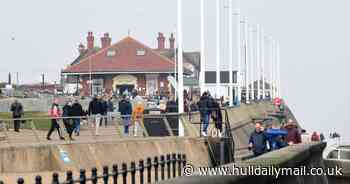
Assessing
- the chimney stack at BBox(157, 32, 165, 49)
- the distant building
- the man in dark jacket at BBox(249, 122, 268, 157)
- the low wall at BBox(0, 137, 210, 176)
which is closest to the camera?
the man in dark jacket at BBox(249, 122, 268, 157)

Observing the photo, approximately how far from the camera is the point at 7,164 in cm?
2316

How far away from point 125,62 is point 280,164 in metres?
107

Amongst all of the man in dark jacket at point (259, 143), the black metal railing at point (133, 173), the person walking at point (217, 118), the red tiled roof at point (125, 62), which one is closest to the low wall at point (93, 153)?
the person walking at point (217, 118)

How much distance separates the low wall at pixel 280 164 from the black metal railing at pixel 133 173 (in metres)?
1.96

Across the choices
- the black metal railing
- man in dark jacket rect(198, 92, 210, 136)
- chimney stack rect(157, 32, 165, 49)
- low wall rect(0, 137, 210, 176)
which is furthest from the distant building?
the black metal railing

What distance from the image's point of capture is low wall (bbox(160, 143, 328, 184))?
707 cm

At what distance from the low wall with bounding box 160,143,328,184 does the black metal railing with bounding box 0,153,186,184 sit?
1959 millimetres

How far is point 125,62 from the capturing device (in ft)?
384

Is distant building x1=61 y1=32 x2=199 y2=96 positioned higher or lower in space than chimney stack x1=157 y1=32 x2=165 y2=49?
lower

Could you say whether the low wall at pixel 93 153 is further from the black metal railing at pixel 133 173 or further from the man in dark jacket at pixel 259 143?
the black metal railing at pixel 133 173

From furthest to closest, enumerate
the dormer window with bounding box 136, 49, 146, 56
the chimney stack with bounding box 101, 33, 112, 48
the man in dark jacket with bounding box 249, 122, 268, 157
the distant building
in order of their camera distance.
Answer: the chimney stack with bounding box 101, 33, 112, 48
the dormer window with bounding box 136, 49, 146, 56
the distant building
the man in dark jacket with bounding box 249, 122, 268, 157

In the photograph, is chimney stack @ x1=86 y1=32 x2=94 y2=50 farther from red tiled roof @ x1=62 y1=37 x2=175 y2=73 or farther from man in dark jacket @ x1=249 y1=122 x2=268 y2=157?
man in dark jacket @ x1=249 y1=122 x2=268 y2=157

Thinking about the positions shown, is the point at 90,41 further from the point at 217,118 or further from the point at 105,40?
the point at 217,118

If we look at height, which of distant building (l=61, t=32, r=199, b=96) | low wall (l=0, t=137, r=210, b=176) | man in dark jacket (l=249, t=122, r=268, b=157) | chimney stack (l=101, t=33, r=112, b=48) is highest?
chimney stack (l=101, t=33, r=112, b=48)
